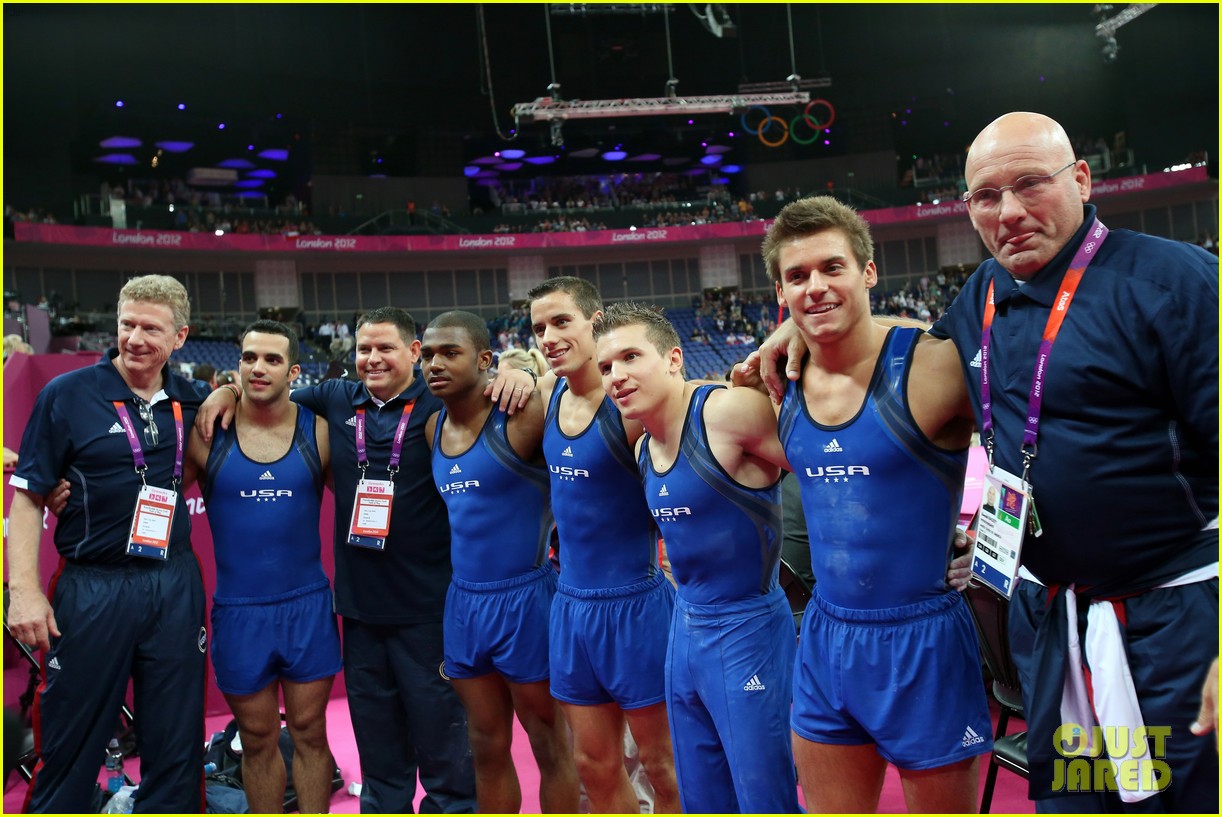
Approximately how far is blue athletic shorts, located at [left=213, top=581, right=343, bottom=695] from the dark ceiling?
957 inches

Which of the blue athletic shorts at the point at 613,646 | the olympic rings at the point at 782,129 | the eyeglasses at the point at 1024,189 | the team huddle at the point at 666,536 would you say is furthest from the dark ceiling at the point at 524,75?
the eyeglasses at the point at 1024,189

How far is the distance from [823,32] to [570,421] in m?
29.9

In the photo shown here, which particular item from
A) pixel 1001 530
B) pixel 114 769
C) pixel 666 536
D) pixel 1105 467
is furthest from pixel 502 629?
pixel 114 769

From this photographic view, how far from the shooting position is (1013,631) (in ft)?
7.62

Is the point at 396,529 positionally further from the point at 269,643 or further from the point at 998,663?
the point at 998,663

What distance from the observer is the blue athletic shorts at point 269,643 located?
3832mm

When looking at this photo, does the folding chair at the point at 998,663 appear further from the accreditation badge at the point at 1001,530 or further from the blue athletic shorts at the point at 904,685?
the accreditation badge at the point at 1001,530

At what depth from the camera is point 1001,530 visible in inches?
85.7

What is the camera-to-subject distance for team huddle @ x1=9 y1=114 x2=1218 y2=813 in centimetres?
205

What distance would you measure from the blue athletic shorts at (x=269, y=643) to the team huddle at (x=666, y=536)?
0.01 metres

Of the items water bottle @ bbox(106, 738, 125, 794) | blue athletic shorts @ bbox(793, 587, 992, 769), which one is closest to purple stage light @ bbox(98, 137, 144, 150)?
water bottle @ bbox(106, 738, 125, 794)

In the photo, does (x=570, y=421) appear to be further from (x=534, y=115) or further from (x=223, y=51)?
(x=223, y=51)

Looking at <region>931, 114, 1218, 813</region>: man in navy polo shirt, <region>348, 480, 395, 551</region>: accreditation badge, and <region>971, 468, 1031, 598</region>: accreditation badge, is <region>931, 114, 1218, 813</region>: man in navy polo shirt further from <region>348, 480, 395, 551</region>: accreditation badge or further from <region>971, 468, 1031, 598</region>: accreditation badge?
<region>348, 480, 395, 551</region>: accreditation badge

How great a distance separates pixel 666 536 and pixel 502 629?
92 cm
